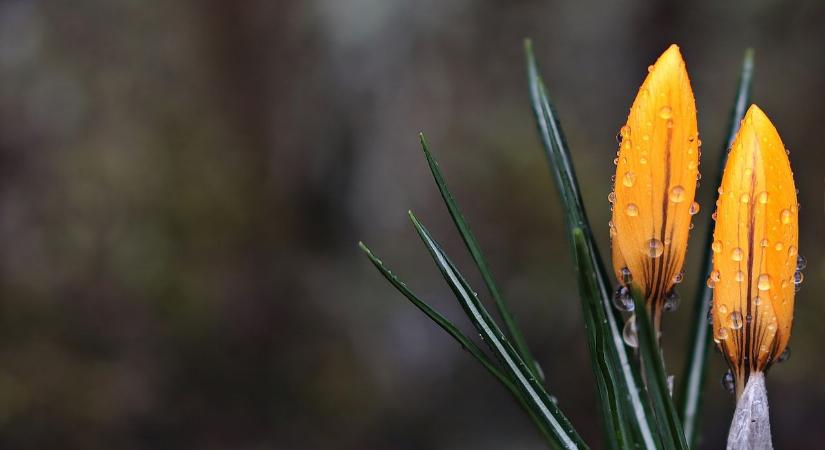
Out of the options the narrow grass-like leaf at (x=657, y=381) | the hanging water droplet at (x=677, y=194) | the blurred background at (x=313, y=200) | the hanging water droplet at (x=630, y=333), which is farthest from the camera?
the blurred background at (x=313, y=200)

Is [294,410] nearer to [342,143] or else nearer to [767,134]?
[342,143]

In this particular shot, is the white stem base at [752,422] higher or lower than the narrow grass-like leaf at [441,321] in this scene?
lower

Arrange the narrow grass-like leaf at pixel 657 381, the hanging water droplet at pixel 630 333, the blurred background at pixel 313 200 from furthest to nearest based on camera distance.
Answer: the blurred background at pixel 313 200
the hanging water droplet at pixel 630 333
the narrow grass-like leaf at pixel 657 381

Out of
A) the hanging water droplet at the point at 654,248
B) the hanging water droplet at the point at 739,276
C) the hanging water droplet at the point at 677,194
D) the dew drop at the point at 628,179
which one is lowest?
the hanging water droplet at the point at 739,276

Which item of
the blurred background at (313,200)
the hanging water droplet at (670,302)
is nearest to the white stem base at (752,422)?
the hanging water droplet at (670,302)

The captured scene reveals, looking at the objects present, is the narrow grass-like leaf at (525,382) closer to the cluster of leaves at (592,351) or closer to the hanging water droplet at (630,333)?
the cluster of leaves at (592,351)

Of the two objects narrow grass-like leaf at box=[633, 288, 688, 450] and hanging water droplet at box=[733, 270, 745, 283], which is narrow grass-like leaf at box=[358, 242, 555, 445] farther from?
hanging water droplet at box=[733, 270, 745, 283]
